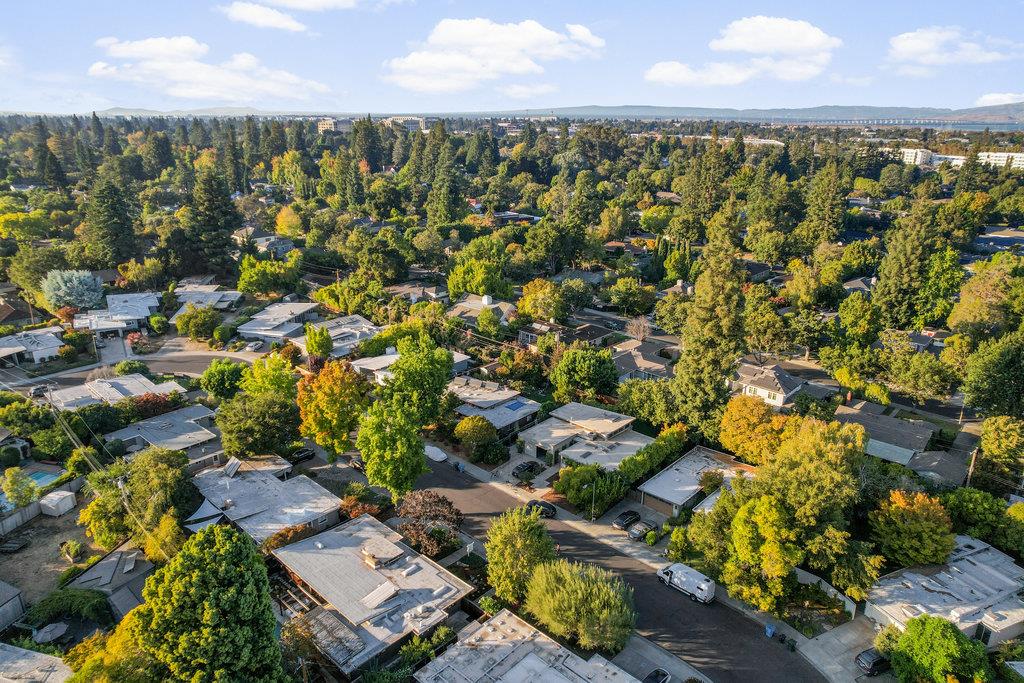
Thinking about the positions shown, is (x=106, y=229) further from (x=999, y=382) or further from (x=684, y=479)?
(x=999, y=382)

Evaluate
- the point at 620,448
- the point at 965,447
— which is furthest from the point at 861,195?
the point at 620,448

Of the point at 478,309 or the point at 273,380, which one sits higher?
the point at 273,380

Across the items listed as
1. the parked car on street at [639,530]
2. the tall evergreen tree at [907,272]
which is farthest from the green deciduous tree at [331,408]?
the tall evergreen tree at [907,272]

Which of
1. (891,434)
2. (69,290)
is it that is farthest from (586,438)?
(69,290)

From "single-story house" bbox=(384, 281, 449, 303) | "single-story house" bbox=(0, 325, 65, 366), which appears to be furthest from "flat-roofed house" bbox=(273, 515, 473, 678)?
"single-story house" bbox=(384, 281, 449, 303)

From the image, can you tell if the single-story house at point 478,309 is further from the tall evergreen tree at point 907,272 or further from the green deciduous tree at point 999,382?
the green deciduous tree at point 999,382
